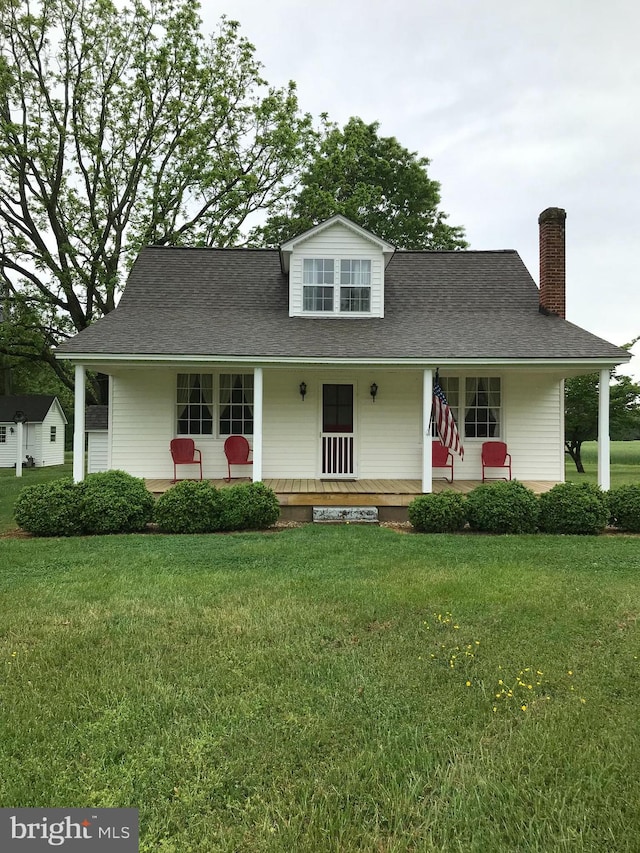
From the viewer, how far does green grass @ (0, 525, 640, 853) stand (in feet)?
7.19

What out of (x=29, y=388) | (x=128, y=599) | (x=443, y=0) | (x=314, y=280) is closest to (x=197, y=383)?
(x=314, y=280)

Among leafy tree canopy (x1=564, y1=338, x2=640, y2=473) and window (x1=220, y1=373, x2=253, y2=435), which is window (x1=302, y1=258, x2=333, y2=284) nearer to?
window (x1=220, y1=373, x2=253, y2=435)

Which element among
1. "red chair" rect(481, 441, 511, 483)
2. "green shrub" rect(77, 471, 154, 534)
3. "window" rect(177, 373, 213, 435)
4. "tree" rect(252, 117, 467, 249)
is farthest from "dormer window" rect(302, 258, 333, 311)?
"tree" rect(252, 117, 467, 249)

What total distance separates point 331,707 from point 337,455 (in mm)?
8415

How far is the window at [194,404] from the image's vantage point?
11367 mm

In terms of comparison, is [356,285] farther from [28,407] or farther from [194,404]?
[28,407]

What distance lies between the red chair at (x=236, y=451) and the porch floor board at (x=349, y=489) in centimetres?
43

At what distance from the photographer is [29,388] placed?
3741 cm

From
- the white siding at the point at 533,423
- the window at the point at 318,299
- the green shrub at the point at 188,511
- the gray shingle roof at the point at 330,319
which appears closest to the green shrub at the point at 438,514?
the gray shingle roof at the point at 330,319

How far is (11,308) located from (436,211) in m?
20.0

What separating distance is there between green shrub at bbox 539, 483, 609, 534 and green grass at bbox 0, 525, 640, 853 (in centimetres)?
238

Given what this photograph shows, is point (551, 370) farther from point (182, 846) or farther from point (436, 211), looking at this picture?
point (436, 211)

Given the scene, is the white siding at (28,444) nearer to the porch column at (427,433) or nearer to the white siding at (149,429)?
the white siding at (149,429)

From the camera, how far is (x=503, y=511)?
7.96 metres
